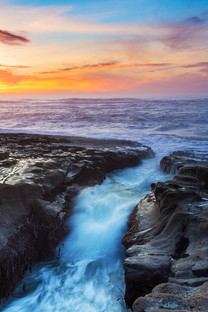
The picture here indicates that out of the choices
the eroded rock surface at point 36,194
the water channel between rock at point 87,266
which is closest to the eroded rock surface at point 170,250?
the water channel between rock at point 87,266

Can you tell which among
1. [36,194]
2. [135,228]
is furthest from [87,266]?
[36,194]

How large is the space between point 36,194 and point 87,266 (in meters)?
1.83

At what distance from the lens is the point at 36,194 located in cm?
534

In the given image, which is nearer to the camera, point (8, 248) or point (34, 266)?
point (8, 248)

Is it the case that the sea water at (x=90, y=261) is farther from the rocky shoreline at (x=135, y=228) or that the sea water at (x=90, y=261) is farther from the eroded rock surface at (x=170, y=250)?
the eroded rock surface at (x=170, y=250)

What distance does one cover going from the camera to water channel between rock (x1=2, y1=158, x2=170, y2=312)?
4.04 metres

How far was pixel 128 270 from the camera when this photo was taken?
11.4ft

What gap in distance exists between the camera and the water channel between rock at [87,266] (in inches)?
159

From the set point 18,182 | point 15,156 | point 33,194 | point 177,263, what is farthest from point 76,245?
point 15,156

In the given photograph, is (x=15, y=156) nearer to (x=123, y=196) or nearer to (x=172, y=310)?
(x=123, y=196)

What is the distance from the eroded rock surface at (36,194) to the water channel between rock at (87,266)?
0.81 feet

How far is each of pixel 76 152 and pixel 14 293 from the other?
555 centimetres

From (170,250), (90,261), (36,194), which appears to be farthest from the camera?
(36,194)

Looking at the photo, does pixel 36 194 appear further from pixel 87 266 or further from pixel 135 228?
pixel 135 228
